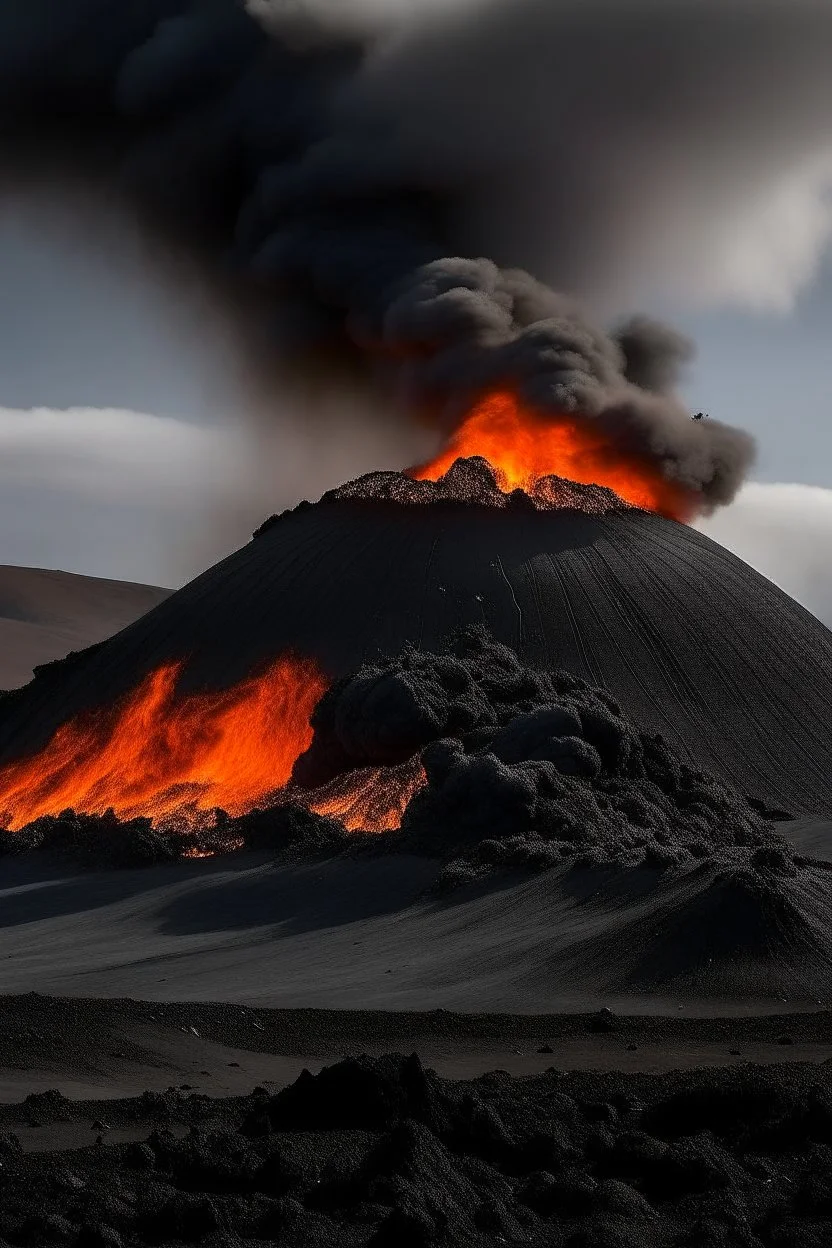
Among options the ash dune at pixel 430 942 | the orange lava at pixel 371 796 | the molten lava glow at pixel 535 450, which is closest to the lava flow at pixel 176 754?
the orange lava at pixel 371 796

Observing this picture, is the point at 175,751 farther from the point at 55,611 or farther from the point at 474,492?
the point at 55,611

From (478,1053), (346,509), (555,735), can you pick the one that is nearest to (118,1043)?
(478,1053)

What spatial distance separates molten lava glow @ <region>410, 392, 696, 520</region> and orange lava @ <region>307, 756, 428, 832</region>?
13515 millimetres

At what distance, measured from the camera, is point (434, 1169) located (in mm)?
11336

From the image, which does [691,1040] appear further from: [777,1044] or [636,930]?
[636,930]

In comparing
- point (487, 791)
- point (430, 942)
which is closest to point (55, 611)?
point (487, 791)

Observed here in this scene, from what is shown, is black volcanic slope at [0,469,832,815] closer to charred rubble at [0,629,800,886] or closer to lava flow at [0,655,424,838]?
lava flow at [0,655,424,838]

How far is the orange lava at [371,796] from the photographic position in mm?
31172

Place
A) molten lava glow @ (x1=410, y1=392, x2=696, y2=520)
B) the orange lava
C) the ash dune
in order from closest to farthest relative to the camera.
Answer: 1. the ash dune
2. the orange lava
3. molten lava glow @ (x1=410, y1=392, x2=696, y2=520)

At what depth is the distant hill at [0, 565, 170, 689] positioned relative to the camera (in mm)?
108000

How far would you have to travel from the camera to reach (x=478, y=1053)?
1738 centimetres

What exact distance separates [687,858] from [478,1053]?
8.61m

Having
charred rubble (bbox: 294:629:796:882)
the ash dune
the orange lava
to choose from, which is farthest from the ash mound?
the ash dune

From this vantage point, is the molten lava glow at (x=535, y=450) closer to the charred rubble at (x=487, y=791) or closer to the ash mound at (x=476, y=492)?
the ash mound at (x=476, y=492)
